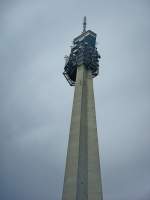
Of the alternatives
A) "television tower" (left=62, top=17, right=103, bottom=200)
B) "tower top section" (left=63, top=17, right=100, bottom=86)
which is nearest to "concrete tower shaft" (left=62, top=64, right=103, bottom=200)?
"television tower" (left=62, top=17, right=103, bottom=200)

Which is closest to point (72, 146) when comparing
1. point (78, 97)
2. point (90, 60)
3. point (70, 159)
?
point (70, 159)

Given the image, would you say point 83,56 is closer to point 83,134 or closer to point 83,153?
point 83,134

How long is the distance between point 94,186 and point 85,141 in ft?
20.4

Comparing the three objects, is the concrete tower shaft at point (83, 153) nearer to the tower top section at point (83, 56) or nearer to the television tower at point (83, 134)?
the television tower at point (83, 134)

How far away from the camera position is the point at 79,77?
1674 inches

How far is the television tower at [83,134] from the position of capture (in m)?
32.0

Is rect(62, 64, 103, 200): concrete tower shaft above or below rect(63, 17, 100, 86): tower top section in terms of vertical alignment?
below

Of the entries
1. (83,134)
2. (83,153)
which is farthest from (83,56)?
(83,153)

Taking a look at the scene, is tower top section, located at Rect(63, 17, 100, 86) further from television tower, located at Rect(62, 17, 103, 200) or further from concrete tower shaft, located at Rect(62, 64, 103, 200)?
concrete tower shaft, located at Rect(62, 64, 103, 200)

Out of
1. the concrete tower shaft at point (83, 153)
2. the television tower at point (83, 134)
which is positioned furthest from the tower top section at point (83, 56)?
the concrete tower shaft at point (83, 153)

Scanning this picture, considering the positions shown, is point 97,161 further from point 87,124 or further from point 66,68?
point 66,68

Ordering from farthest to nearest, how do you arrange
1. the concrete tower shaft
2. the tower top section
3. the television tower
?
1. the tower top section
2. the television tower
3. the concrete tower shaft

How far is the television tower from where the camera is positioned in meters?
32.0

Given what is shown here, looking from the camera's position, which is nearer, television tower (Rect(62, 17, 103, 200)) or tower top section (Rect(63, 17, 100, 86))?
television tower (Rect(62, 17, 103, 200))
